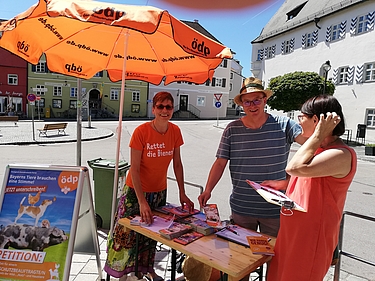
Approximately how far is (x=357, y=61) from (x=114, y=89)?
1169 inches

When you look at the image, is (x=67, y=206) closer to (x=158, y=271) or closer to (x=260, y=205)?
(x=158, y=271)

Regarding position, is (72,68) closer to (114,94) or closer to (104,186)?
(104,186)

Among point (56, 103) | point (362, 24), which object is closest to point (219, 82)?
point (56, 103)

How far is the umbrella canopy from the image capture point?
2033 mm

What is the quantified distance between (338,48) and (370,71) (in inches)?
155

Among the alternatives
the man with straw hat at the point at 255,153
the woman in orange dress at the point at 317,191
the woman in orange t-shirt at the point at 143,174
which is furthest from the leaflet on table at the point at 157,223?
the woman in orange dress at the point at 317,191

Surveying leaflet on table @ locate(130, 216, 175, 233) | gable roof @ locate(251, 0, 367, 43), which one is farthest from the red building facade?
leaflet on table @ locate(130, 216, 175, 233)

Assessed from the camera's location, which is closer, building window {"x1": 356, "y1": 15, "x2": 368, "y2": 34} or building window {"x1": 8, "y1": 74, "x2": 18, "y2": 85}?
building window {"x1": 356, "y1": 15, "x2": 368, "y2": 34}

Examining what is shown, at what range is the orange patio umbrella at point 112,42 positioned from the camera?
6.67 ft

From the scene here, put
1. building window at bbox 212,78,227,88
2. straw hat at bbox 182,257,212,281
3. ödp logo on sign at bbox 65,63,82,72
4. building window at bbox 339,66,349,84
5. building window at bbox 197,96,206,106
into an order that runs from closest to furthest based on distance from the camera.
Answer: straw hat at bbox 182,257,212,281
ödp logo on sign at bbox 65,63,82,72
building window at bbox 339,66,349,84
building window at bbox 197,96,206,106
building window at bbox 212,78,227,88

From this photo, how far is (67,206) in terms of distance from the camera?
8.62 ft

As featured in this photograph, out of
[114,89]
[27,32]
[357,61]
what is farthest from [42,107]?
[27,32]

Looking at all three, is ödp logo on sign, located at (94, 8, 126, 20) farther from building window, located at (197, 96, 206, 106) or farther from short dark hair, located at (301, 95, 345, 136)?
building window, located at (197, 96, 206, 106)

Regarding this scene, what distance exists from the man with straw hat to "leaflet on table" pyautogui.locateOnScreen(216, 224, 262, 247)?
349 millimetres
